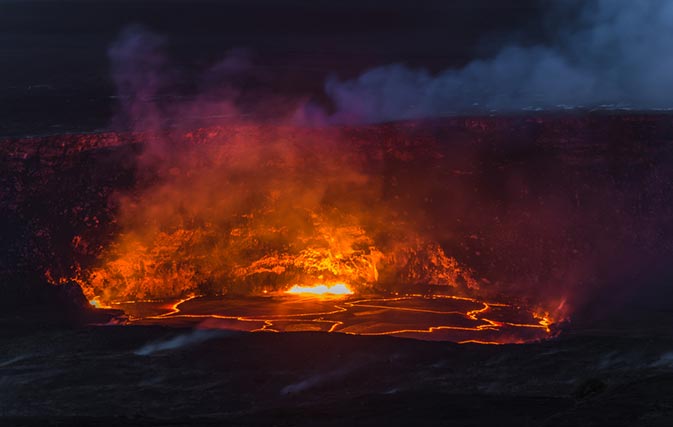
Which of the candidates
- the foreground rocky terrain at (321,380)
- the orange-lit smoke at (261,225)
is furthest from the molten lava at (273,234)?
the foreground rocky terrain at (321,380)

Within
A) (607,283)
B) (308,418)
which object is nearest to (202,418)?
(308,418)

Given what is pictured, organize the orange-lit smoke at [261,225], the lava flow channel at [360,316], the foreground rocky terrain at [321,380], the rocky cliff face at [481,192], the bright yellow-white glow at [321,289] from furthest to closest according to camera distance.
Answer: the bright yellow-white glow at [321,289] → the orange-lit smoke at [261,225] → the rocky cliff face at [481,192] → the lava flow channel at [360,316] → the foreground rocky terrain at [321,380]

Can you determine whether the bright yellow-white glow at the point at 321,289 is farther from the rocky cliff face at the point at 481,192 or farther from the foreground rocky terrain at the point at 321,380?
the foreground rocky terrain at the point at 321,380

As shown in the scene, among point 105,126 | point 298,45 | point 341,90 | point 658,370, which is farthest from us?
point 298,45

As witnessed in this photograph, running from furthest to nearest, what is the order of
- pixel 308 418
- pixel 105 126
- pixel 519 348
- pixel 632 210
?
pixel 105 126, pixel 632 210, pixel 519 348, pixel 308 418

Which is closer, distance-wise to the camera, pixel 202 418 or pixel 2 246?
pixel 202 418

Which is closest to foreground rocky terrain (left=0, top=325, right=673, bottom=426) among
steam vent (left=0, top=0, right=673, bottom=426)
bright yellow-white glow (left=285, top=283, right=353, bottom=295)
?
steam vent (left=0, top=0, right=673, bottom=426)

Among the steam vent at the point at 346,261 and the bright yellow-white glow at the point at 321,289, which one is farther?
the bright yellow-white glow at the point at 321,289

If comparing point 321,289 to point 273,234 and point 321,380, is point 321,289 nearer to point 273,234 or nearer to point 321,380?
point 273,234

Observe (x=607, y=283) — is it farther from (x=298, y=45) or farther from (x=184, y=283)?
(x=298, y=45)
